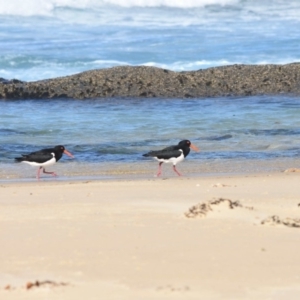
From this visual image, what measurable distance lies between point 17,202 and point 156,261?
246cm

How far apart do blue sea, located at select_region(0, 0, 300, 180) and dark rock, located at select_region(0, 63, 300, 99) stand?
0.35 metres

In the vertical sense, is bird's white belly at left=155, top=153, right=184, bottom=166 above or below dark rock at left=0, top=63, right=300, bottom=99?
below

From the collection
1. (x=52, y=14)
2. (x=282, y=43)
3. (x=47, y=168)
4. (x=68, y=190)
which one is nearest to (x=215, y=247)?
(x=68, y=190)

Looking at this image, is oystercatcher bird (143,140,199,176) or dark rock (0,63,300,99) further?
dark rock (0,63,300,99)

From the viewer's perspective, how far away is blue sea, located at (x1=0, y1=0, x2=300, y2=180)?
11516mm

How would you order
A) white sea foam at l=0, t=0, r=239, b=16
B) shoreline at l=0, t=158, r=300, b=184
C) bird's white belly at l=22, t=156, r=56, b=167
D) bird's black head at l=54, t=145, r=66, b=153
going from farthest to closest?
1. white sea foam at l=0, t=0, r=239, b=16
2. bird's black head at l=54, t=145, r=66, b=153
3. bird's white belly at l=22, t=156, r=56, b=167
4. shoreline at l=0, t=158, r=300, b=184

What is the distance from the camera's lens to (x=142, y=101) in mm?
16125

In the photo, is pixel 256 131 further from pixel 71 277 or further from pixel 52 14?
pixel 52 14

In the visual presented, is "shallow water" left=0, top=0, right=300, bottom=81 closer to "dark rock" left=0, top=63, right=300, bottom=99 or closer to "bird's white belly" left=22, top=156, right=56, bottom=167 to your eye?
"dark rock" left=0, top=63, right=300, bottom=99

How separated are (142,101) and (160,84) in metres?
0.81

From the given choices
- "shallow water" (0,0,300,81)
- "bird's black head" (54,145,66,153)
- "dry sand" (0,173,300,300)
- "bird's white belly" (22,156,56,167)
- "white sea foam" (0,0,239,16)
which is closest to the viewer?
"dry sand" (0,173,300,300)

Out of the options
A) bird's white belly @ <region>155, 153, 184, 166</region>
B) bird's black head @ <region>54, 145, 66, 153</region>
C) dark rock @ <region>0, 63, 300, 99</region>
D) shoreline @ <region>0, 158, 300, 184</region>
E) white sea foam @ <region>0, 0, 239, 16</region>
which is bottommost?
shoreline @ <region>0, 158, 300, 184</region>

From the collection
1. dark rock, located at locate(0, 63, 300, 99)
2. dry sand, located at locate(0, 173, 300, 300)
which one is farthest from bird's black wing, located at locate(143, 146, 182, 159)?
dark rock, located at locate(0, 63, 300, 99)

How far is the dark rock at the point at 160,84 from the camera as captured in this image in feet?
54.0
